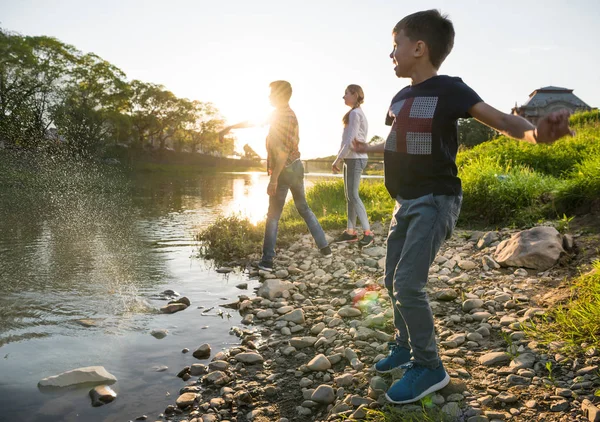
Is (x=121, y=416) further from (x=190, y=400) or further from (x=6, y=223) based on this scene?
(x=6, y=223)

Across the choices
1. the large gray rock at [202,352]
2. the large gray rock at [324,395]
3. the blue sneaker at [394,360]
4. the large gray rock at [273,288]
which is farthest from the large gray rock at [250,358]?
the large gray rock at [273,288]

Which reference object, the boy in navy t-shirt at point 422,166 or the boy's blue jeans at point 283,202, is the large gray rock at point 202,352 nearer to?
the boy in navy t-shirt at point 422,166

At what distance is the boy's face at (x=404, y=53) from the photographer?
8.90 feet

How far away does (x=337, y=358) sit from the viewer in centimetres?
368

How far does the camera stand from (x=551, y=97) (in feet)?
226

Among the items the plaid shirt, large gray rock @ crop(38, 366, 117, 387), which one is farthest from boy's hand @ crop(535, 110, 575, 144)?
the plaid shirt

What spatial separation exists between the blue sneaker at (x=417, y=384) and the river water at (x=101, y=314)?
1.58 metres

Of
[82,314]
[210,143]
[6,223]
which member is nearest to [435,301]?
[82,314]

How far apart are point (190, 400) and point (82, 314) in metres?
2.39

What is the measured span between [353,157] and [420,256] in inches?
181

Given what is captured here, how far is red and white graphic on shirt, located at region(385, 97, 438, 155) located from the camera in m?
2.64

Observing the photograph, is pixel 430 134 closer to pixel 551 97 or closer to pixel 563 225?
pixel 563 225

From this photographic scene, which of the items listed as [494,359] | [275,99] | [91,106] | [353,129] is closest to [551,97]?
[91,106]

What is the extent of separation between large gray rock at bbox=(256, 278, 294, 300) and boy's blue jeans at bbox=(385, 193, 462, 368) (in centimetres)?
303
